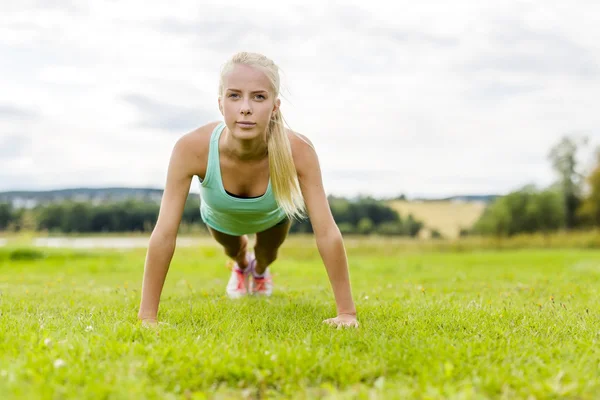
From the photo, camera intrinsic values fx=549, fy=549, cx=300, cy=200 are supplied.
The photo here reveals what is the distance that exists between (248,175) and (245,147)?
369mm

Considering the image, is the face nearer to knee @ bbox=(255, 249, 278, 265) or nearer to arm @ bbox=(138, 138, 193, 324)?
arm @ bbox=(138, 138, 193, 324)

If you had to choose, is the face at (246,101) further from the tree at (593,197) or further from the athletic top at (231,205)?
the tree at (593,197)

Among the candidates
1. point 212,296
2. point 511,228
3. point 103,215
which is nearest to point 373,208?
point 103,215

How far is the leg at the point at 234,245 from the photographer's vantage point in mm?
6156

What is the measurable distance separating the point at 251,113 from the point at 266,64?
0.43 m

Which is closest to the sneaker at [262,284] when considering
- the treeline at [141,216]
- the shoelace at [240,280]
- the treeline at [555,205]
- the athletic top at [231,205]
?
the shoelace at [240,280]

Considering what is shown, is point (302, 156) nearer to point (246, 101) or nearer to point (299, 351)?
point (246, 101)

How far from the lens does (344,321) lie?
4.15 m

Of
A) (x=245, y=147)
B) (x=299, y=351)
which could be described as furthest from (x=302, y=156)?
(x=299, y=351)

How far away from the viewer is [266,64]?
4371mm

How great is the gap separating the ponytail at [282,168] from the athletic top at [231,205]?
186 mm

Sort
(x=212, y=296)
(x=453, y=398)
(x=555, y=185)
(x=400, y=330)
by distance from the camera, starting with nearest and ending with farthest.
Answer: (x=453, y=398)
(x=400, y=330)
(x=212, y=296)
(x=555, y=185)

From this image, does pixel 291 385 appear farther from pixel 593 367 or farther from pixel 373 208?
pixel 373 208

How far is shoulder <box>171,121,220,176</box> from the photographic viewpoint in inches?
182
